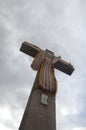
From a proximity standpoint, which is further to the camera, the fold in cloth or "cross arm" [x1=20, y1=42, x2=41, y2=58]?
"cross arm" [x1=20, y1=42, x2=41, y2=58]

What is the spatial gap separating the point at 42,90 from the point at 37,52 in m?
1.66

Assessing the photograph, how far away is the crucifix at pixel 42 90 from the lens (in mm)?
5668

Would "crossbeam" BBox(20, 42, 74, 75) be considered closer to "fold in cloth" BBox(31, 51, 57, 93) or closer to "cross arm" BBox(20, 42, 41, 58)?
"cross arm" BBox(20, 42, 41, 58)

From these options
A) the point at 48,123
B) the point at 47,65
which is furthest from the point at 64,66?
the point at 48,123

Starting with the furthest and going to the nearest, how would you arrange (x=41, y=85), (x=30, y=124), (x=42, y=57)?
(x=42, y=57) → (x=41, y=85) → (x=30, y=124)

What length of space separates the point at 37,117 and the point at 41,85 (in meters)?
1.03

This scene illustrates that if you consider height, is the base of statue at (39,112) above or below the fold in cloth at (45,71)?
below

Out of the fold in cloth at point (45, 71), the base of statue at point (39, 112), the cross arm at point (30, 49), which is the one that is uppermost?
the cross arm at point (30, 49)

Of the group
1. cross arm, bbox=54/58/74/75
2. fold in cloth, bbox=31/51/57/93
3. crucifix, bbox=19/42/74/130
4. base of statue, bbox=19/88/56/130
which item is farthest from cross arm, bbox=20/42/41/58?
base of statue, bbox=19/88/56/130

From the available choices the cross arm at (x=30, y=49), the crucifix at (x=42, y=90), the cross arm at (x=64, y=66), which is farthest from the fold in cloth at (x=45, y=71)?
the cross arm at (x=64, y=66)

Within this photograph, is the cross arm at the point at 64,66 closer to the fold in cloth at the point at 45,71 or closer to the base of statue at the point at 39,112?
the fold in cloth at the point at 45,71

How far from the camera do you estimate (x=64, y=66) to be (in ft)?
26.3

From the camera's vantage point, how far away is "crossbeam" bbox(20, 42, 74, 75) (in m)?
7.72

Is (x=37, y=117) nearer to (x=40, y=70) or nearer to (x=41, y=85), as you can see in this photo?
(x=41, y=85)
